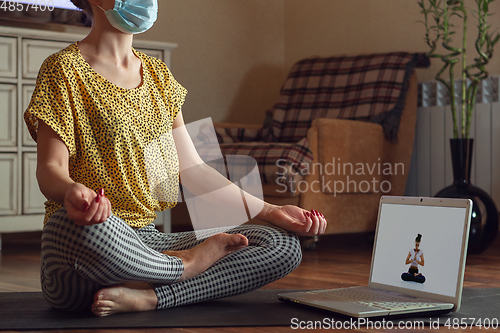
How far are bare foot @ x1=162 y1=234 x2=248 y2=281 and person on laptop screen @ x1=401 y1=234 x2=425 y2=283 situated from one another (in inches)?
12.6

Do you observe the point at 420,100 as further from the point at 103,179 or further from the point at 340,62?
the point at 103,179

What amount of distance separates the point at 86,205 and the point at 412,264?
640mm

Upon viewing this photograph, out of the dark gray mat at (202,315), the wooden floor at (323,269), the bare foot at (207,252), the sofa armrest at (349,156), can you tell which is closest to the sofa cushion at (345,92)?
the sofa armrest at (349,156)

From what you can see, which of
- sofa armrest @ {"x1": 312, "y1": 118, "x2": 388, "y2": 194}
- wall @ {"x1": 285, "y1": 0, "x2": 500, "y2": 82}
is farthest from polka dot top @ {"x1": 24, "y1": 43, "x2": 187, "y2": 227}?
wall @ {"x1": 285, "y1": 0, "x2": 500, "y2": 82}

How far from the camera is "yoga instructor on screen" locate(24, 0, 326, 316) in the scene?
1.04m

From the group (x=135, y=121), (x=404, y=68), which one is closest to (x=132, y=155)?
(x=135, y=121)

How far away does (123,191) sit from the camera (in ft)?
3.78

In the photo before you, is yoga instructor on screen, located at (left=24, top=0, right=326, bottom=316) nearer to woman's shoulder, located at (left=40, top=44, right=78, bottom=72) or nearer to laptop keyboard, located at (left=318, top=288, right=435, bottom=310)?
woman's shoulder, located at (left=40, top=44, right=78, bottom=72)

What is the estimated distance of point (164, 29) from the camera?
11.0 ft

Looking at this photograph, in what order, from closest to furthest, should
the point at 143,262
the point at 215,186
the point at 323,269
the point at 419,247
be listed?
the point at 143,262
the point at 419,247
the point at 215,186
the point at 323,269

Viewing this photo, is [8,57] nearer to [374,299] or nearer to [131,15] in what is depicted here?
[131,15]

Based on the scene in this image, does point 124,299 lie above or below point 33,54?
below

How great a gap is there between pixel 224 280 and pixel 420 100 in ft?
6.65

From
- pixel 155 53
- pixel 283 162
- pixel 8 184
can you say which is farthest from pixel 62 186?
pixel 155 53
